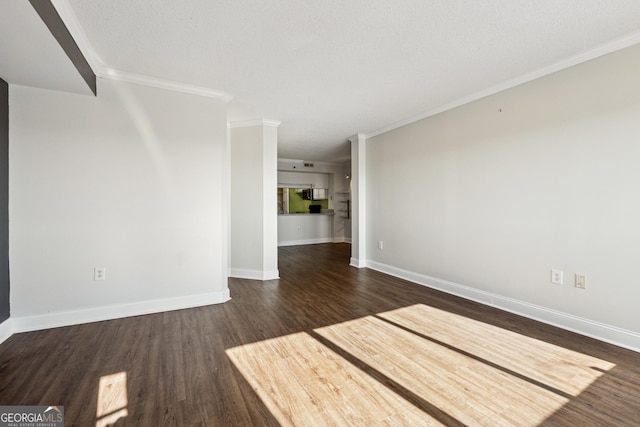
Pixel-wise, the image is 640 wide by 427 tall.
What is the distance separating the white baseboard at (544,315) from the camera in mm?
2211

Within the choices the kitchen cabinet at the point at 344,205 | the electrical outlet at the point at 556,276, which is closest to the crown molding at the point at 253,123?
the electrical outlet at the point at 556,276

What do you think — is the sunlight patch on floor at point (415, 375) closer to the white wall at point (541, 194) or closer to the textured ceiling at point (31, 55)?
the white wall at point (541, 194)

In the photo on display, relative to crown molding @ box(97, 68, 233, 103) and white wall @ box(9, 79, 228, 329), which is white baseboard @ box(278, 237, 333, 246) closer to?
white wall @ box(9, 79, 228, 329)

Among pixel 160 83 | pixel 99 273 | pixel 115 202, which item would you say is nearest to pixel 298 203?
pixel 160 83

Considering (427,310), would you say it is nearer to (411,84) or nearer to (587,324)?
(587,324)

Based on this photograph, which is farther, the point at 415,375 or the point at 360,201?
the point at 360,201

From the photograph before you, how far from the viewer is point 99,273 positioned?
272cm

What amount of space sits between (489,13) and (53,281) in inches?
164

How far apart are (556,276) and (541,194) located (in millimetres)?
780

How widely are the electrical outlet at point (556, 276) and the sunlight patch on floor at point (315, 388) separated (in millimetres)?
2038

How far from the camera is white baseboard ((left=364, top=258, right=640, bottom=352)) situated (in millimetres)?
2211

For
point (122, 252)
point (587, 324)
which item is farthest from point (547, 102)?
point (122, 252)

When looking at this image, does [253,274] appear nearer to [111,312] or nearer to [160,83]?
[111,312]

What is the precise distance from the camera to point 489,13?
6.21ft
